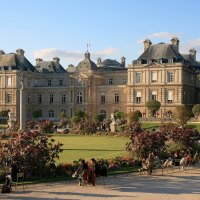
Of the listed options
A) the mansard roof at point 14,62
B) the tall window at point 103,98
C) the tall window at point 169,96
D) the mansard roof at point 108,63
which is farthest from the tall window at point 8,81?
the tall window at point 169,96

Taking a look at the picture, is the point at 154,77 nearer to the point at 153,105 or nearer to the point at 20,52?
the point at 153,105

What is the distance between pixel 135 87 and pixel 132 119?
13.3 meters

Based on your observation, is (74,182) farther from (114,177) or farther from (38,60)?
(38,60)

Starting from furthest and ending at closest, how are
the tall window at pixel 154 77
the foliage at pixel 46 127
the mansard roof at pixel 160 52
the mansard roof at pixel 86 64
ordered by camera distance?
1. the mansard roof at pixel 86 64
2. the tall window at pixel 154 77
3. the mansard roof at pixel 160 52
4. the foliage at pixel 46 127

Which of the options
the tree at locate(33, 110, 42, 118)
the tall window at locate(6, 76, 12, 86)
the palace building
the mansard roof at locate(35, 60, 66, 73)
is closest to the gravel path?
the palace building

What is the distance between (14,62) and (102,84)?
46.8ft

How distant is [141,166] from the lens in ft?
75.2

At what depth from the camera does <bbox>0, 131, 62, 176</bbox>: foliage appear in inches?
741

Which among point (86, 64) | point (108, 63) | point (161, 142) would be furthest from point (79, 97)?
point (161, 142)

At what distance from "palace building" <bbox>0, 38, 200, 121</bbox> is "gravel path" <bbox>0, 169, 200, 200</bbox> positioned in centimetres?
4297

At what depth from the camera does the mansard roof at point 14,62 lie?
239 feet

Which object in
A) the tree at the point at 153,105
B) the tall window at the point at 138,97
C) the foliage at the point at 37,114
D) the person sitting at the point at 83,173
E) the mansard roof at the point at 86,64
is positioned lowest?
the person sitting at the point at 83,173

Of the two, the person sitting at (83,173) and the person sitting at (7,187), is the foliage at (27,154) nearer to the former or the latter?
the person sitting at (83,173)

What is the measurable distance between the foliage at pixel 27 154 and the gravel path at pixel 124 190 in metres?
1.35
